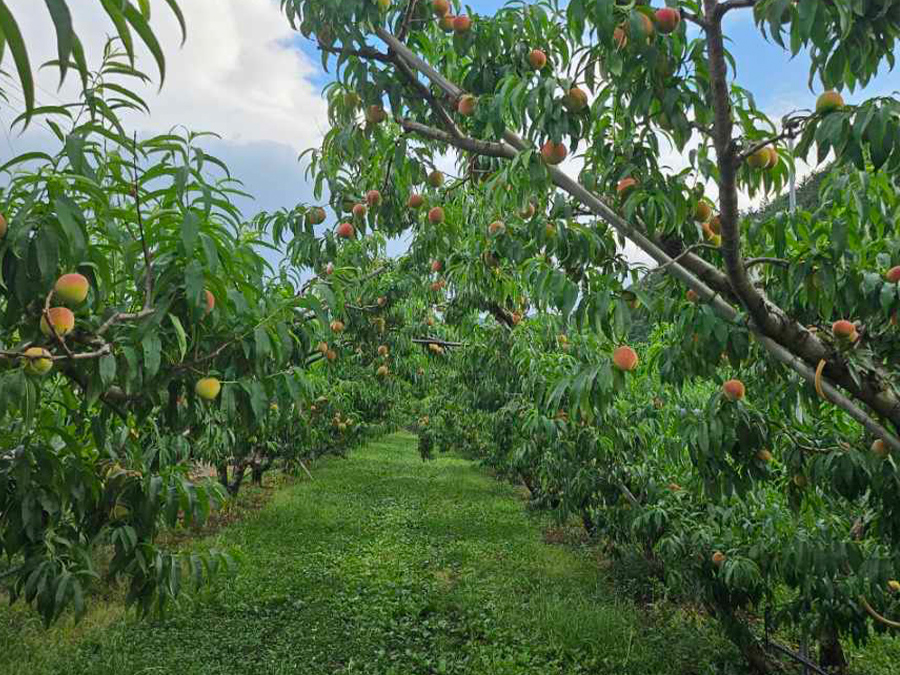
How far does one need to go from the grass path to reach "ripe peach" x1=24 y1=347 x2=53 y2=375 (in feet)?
5.52

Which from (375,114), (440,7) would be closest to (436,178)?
(375,114)

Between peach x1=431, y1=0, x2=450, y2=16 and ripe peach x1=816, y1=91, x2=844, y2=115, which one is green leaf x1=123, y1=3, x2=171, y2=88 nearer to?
ripe peach x1=816, y1=91, x2=844, y2=115

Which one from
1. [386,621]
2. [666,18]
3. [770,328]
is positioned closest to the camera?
[666,18]

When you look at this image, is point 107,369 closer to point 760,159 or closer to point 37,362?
point 37,362

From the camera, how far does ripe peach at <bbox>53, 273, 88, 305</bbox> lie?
1280mm

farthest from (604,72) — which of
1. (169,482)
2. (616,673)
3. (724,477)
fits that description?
(616,673)

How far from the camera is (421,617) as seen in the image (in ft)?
17.7

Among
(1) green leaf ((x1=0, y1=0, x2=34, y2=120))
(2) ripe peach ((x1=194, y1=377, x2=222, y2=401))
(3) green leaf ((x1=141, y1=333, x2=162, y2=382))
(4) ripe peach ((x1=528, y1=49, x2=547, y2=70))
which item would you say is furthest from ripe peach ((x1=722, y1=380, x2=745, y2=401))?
(1) green leaf ((x1=0, y1=0, x2=34, y2=120))

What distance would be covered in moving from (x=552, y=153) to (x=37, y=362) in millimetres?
1675

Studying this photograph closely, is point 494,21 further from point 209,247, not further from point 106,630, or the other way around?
point 106,630

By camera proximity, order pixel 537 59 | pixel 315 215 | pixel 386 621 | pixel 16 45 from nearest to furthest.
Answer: pixel 16 45, pixel 537 59, pixel 315 215, pixel 386 621

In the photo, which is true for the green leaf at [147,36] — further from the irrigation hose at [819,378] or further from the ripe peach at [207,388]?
the irrigation hose at [819,378]

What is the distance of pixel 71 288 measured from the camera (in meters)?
1.28

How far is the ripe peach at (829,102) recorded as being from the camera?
62.1 inches
